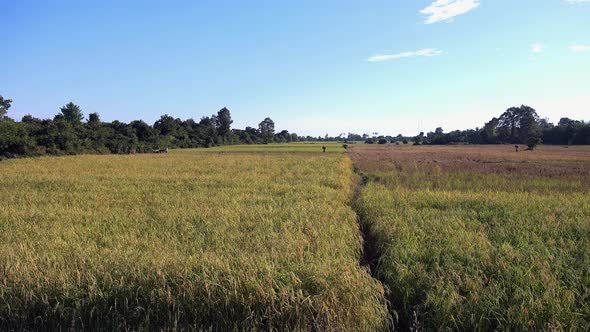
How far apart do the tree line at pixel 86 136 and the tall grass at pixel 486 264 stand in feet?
162

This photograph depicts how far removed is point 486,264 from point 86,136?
65759 millimetres

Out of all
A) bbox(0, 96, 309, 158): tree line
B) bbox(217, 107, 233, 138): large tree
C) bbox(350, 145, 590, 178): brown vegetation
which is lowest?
bbox(350, 145, 590, 178): brown vegetation

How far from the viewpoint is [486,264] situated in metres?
5.55

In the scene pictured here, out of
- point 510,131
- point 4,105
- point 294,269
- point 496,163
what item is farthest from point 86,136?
point 510,131

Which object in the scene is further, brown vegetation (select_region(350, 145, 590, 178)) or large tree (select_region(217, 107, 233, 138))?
large tree (select_region(217, 107, 233, 138))

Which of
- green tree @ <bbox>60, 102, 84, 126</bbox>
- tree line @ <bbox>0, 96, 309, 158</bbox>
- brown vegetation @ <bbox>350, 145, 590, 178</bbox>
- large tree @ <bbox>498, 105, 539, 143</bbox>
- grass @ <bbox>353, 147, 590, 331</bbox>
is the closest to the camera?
grass @ <bbox>353, 147, 590, 331</bbox>

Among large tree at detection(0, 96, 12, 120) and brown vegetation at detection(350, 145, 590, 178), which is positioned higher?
large tree at detection(0, 96, 12, 120)

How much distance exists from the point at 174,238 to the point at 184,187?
8.71m

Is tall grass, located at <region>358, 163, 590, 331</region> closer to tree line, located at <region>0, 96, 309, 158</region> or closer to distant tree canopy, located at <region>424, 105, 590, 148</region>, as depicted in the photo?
tree line, located at <region>0, 96, 309, 158</region>

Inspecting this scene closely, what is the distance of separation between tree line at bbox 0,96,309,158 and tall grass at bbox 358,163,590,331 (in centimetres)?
4924

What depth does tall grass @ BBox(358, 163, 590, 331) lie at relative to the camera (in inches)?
165

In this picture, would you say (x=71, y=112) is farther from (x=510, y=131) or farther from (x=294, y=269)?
(x=510, y=131)

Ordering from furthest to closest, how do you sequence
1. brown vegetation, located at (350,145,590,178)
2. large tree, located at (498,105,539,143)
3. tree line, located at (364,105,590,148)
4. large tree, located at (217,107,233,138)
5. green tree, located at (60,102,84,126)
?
large tree, located at (217,107,233,138) < large tree, located at (498,105,539,143) < tree line, located at (364,105,590,148) < green tree, located at (60,102,84,126) < brown vegetation, located at (350,145,590,178)

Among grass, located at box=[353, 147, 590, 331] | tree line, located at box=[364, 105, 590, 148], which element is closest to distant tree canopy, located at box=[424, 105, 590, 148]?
tree line, located at box=[364, 105, 590, 148]
